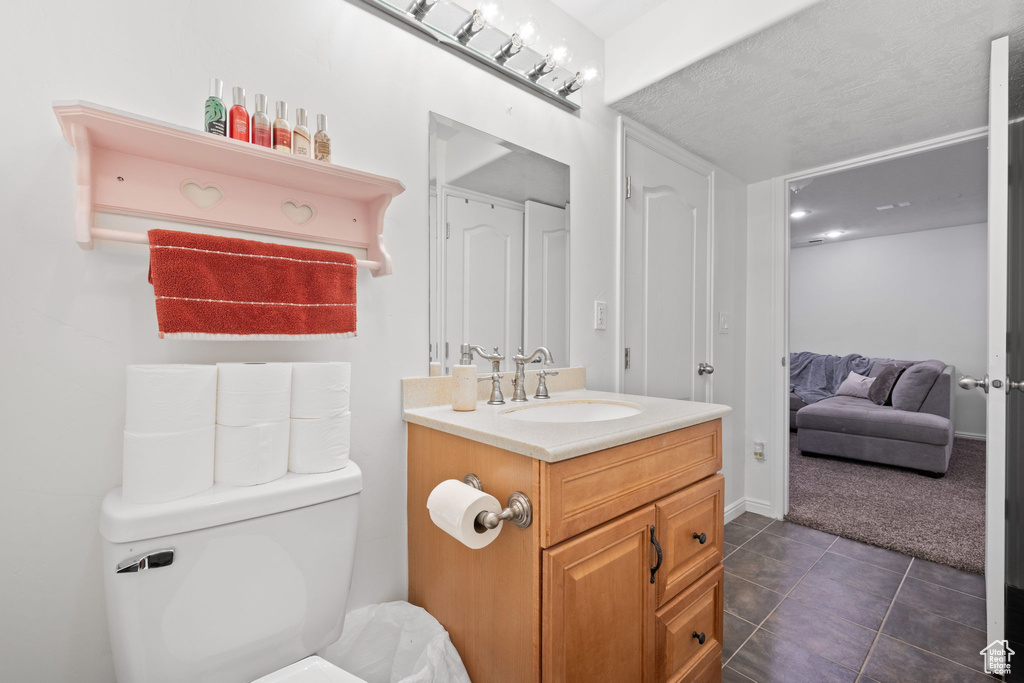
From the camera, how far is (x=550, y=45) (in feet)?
5.47

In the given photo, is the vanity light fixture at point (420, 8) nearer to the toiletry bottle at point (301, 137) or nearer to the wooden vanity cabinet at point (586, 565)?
the toiletry bottle at point (301, 137)

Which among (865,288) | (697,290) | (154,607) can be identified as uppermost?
(865,288)

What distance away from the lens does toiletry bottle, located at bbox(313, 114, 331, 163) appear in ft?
3.45

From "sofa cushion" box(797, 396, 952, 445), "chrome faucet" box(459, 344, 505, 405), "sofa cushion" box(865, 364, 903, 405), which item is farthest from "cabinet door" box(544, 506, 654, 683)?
"sofa cushion" box(865, 364, 903, 405)

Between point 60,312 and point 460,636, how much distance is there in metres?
1.07

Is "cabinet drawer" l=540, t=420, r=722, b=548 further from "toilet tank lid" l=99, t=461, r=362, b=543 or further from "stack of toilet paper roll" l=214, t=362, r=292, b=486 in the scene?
"stack of toilet paper roll" l=214, t=362, r=292, b=486

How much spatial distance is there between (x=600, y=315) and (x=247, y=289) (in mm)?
1322

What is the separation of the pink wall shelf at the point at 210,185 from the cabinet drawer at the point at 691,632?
3.79 feet

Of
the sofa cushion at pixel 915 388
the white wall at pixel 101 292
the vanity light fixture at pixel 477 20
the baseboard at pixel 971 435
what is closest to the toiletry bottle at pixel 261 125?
the white wall at pixel 101 292

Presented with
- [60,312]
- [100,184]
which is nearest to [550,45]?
[100,184]

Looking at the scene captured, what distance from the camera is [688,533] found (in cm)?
126

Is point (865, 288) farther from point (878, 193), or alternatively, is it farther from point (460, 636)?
point (460, 636)

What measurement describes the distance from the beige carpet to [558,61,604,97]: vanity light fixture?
8.24ft

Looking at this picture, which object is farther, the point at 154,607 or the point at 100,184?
the point at 100,184
